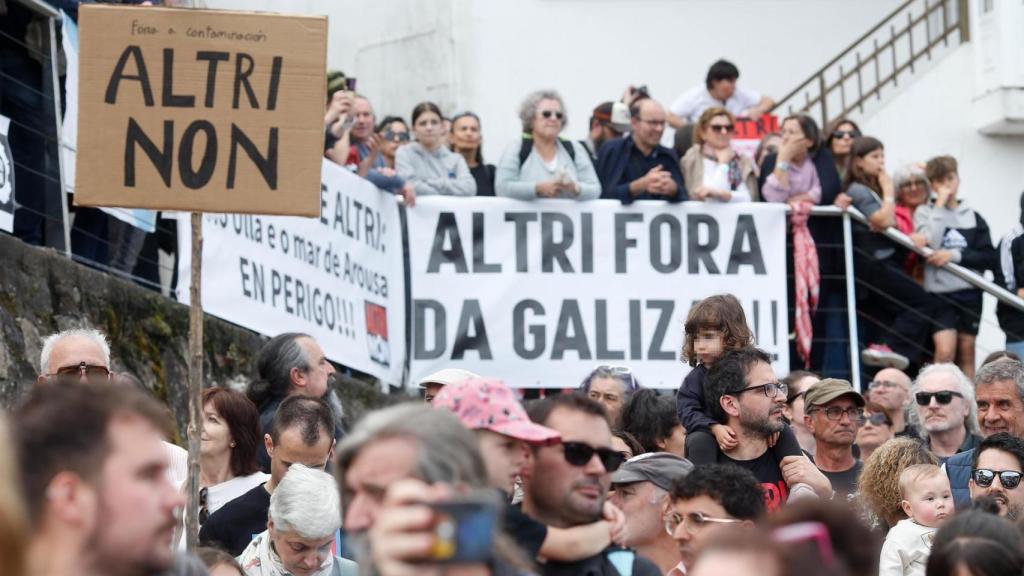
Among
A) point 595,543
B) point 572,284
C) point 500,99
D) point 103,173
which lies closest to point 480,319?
point 572,284

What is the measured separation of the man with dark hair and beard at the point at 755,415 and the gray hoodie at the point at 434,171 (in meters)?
5.36

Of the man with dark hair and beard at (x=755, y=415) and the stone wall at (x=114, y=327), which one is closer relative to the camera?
the man with dark hair and beard at (x=755, y=415)

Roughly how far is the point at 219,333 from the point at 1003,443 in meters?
5.52

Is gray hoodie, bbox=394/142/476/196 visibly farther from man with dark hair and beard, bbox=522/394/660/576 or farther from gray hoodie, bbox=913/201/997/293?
man with dark hair and beard, bbox=522/394/660/576

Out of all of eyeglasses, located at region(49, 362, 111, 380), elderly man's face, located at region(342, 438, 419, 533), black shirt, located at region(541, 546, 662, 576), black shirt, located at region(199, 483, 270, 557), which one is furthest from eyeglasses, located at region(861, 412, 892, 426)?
elderly man's face, located at region(342, 438, 419, 533)

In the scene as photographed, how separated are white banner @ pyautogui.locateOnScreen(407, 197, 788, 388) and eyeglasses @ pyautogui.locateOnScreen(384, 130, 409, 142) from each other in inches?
45.2

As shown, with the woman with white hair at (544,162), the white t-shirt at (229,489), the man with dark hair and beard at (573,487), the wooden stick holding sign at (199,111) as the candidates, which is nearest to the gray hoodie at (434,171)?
the woman with white hair at (544,162)

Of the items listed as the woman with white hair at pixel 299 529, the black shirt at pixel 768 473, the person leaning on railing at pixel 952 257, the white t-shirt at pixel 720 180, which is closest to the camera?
the woman with white hair at pixel 299 529

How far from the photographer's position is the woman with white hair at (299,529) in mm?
6703

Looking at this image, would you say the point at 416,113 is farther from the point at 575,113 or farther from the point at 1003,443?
the point at 575,113

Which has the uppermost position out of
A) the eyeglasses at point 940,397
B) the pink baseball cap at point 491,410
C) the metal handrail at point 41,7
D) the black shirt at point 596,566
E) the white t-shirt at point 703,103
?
the white t-shirt at point 703,103

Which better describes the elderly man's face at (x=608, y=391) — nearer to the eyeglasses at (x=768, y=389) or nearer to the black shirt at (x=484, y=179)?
the eyeglasses at (x=768, y=389)

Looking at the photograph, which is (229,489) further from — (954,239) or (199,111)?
(954,239)

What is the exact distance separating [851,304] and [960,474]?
16.6ft
